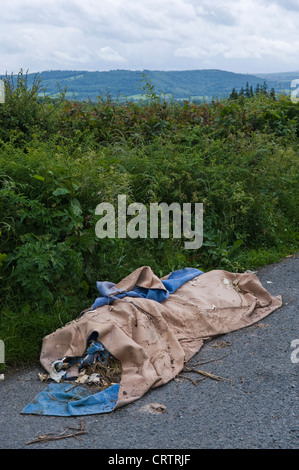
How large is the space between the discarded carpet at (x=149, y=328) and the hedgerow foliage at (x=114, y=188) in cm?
39

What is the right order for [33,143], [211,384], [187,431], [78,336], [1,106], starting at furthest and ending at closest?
1. [1,106]
2. [33,143]
3. [78,336]
4. [211,384]
5. [187,431]

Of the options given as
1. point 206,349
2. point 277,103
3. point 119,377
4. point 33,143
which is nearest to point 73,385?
point 119,377

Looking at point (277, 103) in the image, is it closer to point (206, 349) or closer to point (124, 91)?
point (124, 91)

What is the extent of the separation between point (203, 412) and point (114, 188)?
297 cm

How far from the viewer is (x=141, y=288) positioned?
5.39 m

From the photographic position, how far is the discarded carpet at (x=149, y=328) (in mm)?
4035

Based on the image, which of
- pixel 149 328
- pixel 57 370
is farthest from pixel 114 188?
pixel 57 370

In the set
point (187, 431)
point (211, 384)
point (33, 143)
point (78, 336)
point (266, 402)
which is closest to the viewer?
point (187, 431)

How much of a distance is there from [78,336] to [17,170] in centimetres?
179

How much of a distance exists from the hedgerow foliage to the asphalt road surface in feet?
2.94

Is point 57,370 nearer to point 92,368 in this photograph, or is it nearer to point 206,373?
point 92,368

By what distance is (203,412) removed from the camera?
373 cm

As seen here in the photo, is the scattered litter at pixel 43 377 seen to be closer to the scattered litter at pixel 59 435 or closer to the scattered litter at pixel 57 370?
the scattered litter at pixel 57 370

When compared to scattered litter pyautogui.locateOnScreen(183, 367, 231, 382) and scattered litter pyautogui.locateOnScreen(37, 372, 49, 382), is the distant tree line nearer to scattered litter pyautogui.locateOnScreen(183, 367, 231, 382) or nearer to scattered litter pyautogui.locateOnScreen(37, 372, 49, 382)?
scattered litter pyautogui.locateOnScreen(183, 367, 231, 382)
